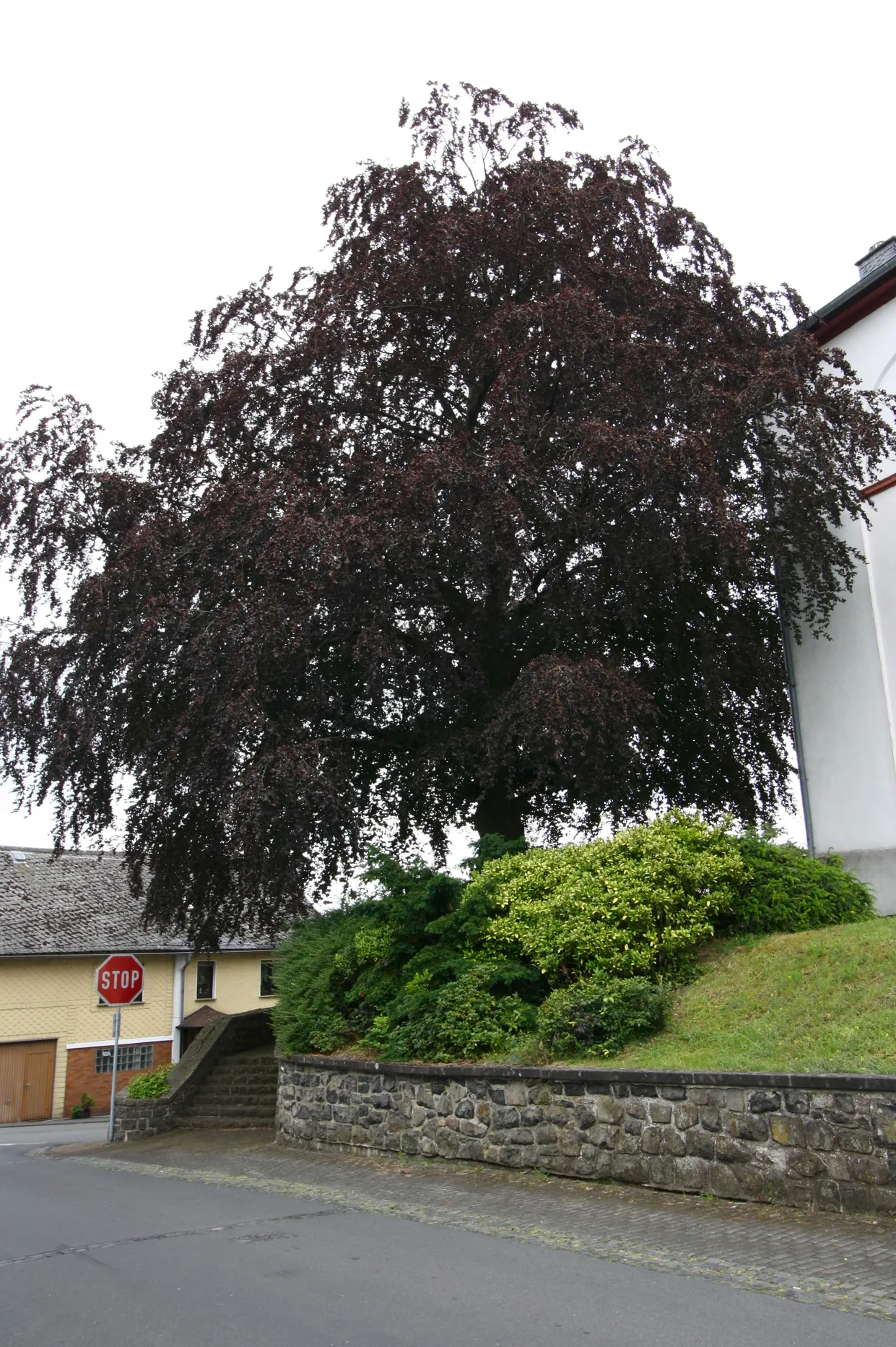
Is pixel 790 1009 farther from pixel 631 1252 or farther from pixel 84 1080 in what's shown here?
pixel 84 1080

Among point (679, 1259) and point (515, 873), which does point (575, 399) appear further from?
point (679, 1259)

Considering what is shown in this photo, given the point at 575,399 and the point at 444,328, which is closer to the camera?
the point at 575,399

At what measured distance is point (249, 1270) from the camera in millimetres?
6758

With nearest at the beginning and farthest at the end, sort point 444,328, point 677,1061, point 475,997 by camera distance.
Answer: point 677,1061, point 475,997, point 444,328

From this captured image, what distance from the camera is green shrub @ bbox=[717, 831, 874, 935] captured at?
11562mm

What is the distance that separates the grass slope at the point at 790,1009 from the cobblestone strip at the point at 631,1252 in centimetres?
175

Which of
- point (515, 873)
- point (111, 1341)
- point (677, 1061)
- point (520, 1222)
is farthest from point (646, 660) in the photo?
point (111, 1341)

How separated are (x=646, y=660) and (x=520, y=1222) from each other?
31.9ft

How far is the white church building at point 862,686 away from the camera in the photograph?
535 inches

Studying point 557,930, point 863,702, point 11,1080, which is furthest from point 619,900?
point 11,1080

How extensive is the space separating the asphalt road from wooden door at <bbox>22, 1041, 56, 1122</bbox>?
26.7 m

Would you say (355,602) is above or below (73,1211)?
above

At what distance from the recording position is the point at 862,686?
14.1 m

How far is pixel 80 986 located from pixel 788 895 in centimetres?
2830
